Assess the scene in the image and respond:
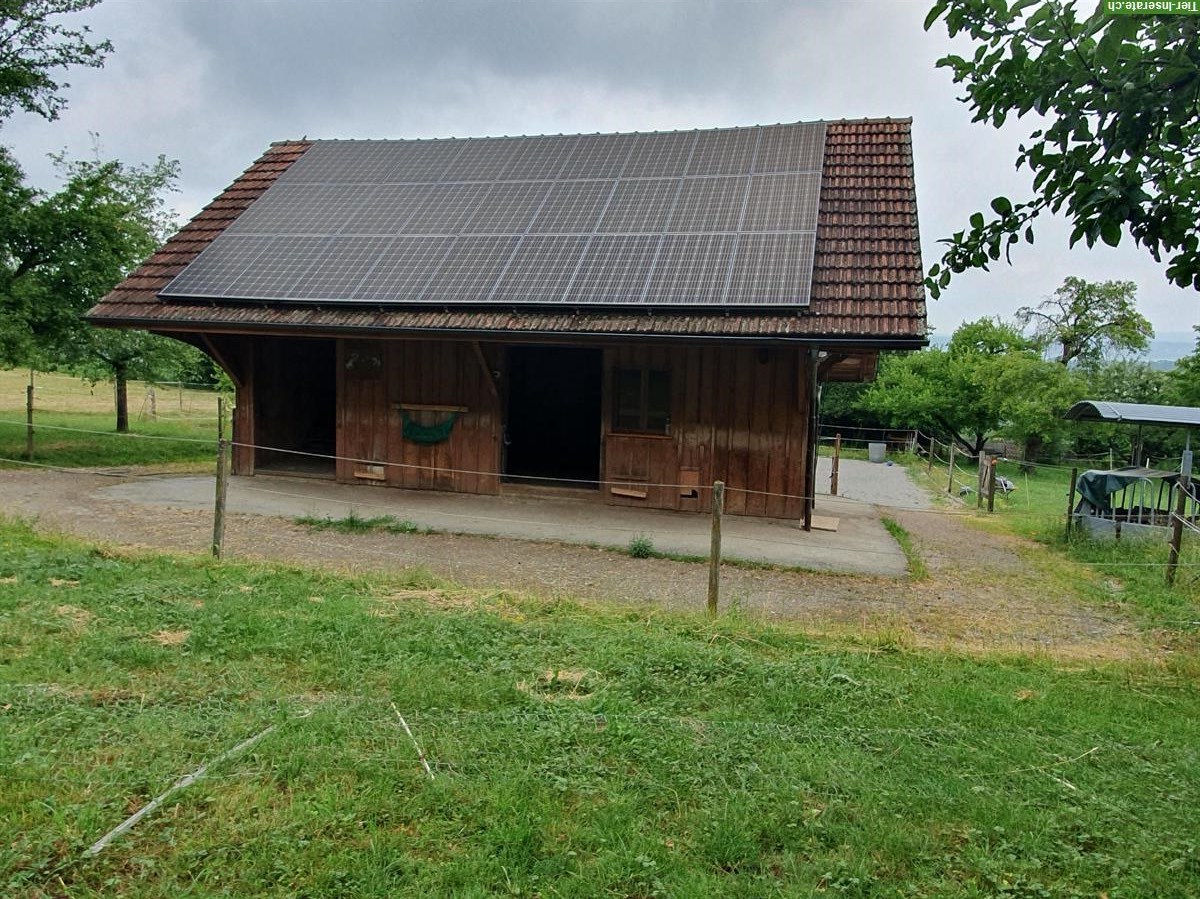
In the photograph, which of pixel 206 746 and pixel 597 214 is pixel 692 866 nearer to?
pixel 206 746

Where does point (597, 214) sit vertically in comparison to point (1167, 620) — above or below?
above

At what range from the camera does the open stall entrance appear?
12398 mm

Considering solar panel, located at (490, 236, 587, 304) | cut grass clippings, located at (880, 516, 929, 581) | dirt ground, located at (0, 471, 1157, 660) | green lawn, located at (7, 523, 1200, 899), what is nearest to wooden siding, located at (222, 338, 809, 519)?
solar panel, located at (490, 236, 587, 304)

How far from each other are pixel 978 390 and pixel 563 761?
3279 centimetres

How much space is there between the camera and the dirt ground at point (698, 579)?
606cm

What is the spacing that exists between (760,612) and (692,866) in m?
3.78

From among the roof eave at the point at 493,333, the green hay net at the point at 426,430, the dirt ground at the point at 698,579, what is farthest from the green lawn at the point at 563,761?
the green hay net at the point at 426,430

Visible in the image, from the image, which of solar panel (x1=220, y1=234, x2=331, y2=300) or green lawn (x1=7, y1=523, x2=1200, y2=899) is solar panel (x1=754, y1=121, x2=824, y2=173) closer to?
solar panel (x1=220, y1=234, x2=331, y2=300)

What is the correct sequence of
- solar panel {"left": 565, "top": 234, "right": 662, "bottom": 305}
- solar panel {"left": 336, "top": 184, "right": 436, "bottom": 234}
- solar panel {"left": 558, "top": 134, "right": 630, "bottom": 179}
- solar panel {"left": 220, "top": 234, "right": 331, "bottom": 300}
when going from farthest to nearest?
solar panel {"left": 558, "top": 134, "right": 630, "bottom": 179} → solar panel {"left": 336, "top": 184, "right": 436, "bottom": 234} → solar panel {"left": 220, "top": 234, "right": 331, "bottom": 300} → solar panel {"left": 565, "top": 234, "right": 662, "bottom": 305}

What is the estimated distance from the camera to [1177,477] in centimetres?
1079

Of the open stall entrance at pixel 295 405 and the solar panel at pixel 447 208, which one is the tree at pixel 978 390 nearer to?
the solar panel at pixel 447 208

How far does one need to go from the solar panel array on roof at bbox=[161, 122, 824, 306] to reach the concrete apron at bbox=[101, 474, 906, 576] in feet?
8.75

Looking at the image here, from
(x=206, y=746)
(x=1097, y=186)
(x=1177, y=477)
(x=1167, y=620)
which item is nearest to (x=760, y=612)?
(x=1167, y=620)

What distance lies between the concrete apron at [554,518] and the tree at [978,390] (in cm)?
2093
